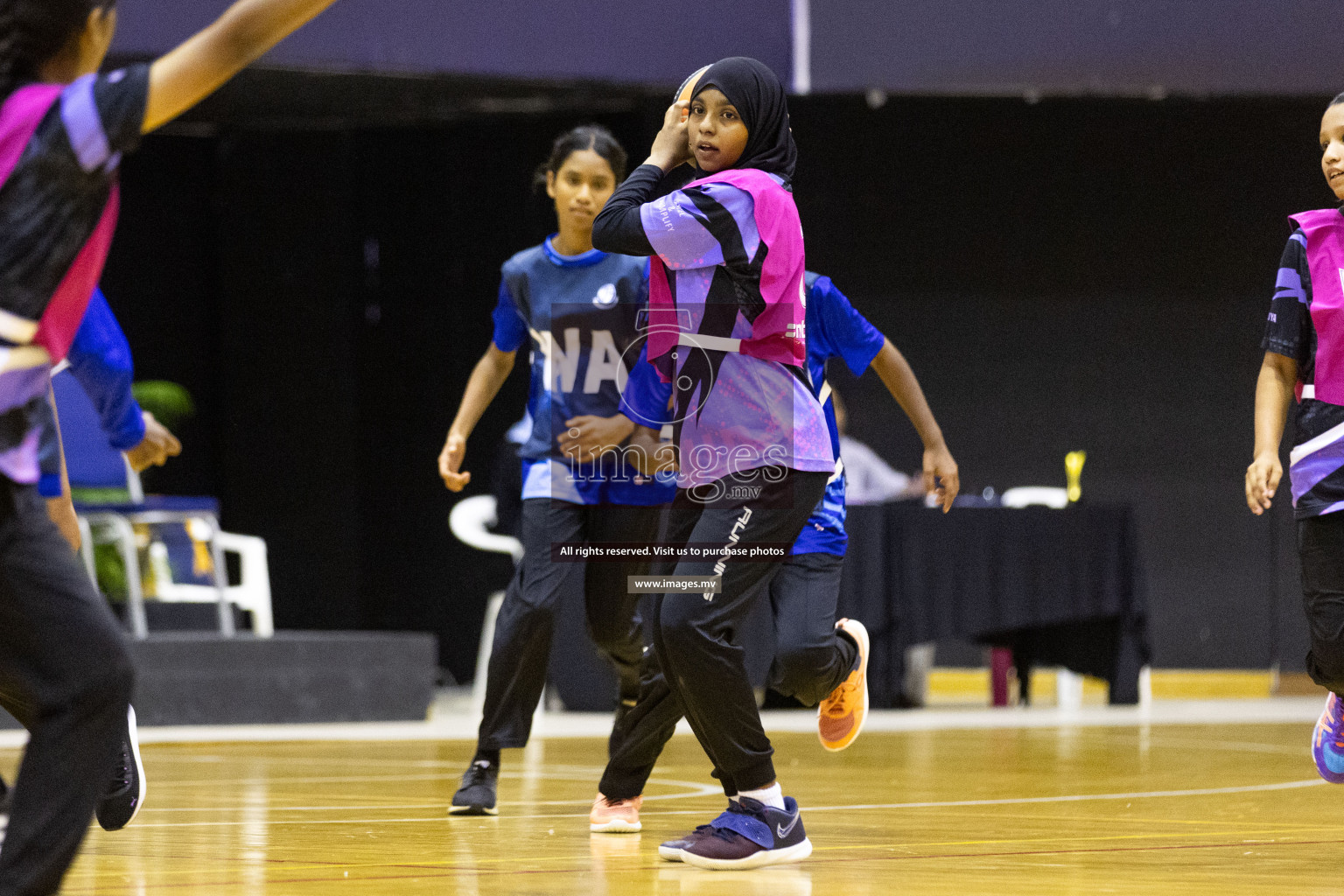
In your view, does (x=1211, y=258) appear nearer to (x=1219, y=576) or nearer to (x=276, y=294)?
(x=1219, y=576)

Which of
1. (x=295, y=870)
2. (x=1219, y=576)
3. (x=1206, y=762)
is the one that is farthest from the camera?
(x=1219, y=576)

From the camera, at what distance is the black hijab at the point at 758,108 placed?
9.95ft

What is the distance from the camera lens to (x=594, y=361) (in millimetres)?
4203

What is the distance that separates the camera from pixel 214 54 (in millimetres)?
→ 2066

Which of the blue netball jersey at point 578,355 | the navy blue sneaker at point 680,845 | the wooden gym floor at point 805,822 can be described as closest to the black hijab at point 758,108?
the blue netball jersey at point 578,355

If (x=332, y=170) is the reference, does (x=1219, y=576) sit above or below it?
below

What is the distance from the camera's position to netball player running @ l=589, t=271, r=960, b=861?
336 centimetres

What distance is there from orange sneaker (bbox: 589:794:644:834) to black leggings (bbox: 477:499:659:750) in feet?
1.61

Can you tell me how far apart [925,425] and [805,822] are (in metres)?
0.96

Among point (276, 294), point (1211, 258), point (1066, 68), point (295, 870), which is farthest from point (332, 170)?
point (295, 870)

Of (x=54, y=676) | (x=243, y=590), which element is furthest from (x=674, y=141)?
(x=243, y=590)

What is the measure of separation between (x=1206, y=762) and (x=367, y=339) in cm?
719

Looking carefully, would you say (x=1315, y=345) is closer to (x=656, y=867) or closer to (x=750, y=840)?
(x=750, y=840)

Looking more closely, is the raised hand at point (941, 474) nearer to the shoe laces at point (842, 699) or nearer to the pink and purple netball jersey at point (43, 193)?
the shoe laces at point (842, 699)
